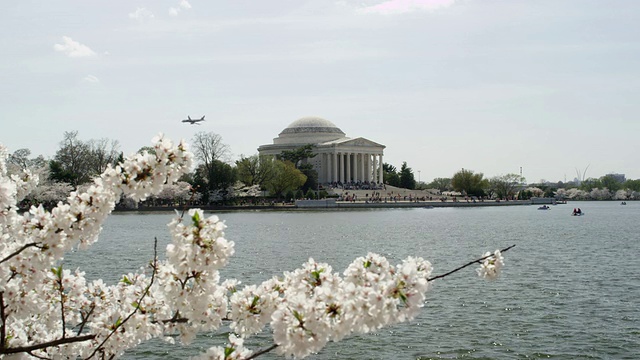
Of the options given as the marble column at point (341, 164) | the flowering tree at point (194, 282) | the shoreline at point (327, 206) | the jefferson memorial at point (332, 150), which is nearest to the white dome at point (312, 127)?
the jefferson memorial at point (332, 150)

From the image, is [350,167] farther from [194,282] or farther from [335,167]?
[194,282]

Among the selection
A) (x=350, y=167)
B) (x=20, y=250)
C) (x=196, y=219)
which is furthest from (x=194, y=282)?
(x=350, y=167)

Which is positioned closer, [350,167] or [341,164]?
[341,164]

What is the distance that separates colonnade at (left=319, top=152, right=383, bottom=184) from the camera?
131 meters

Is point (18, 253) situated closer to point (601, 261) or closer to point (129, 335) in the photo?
point (129, 335)

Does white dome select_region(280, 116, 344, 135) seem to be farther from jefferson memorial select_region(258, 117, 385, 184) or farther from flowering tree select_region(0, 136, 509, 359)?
flowering tree select_region(0, 136, 509, 359)

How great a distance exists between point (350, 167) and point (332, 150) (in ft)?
20.1

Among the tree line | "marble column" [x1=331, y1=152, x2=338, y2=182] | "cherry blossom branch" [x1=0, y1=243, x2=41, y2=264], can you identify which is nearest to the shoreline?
the tree line

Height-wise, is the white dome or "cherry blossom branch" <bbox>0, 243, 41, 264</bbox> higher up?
the white dome

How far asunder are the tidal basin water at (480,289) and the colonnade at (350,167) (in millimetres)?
82877

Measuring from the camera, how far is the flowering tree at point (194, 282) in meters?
4.46

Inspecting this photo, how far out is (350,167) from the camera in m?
134

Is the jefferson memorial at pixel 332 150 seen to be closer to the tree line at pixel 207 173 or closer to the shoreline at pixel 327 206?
the tree line at pixel 207 173

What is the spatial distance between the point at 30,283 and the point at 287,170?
93.1 meters
